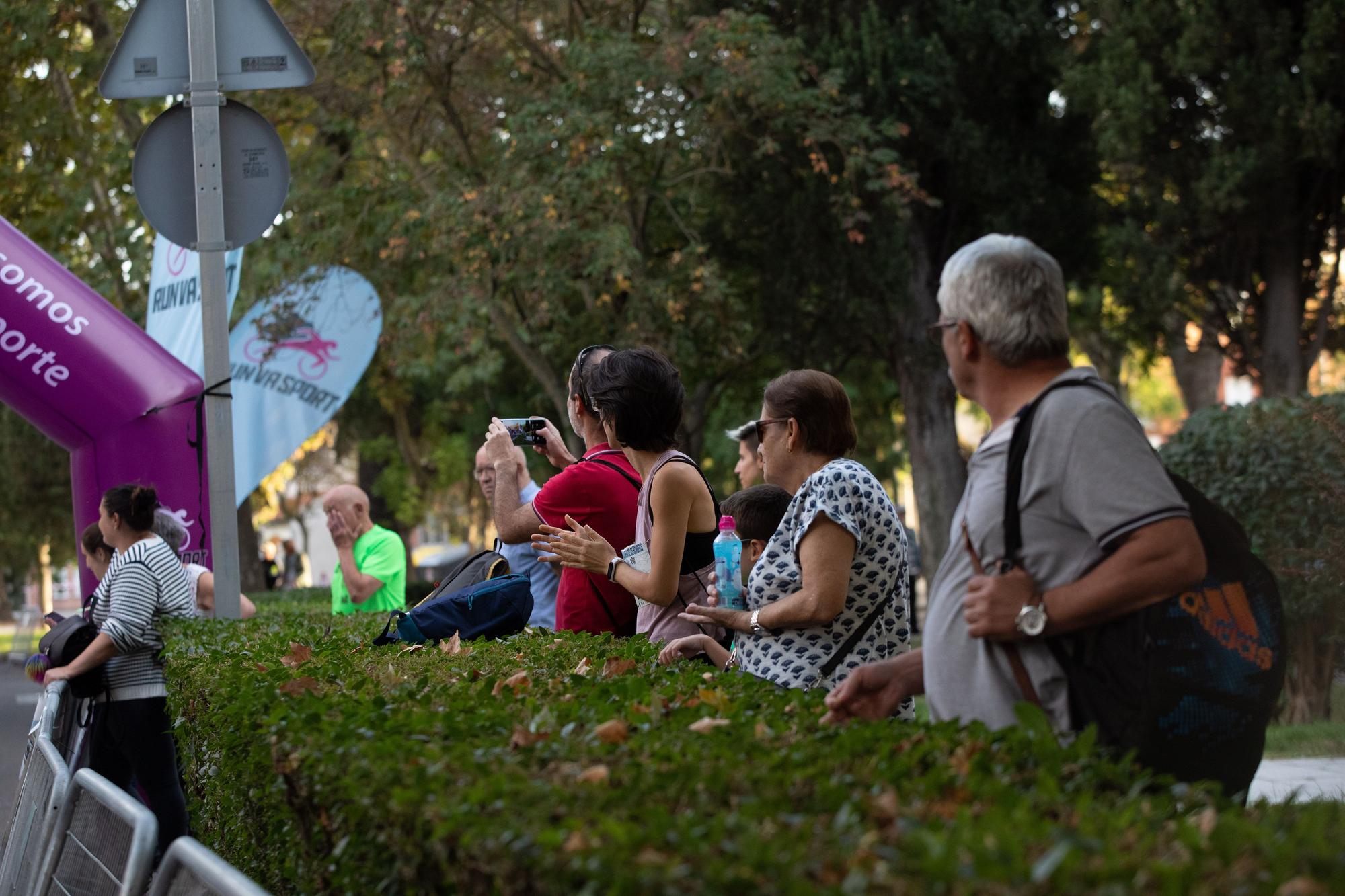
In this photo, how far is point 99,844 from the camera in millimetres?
3516

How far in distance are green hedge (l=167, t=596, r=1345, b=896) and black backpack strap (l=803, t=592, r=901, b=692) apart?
13.7 inches

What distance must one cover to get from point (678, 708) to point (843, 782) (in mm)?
824

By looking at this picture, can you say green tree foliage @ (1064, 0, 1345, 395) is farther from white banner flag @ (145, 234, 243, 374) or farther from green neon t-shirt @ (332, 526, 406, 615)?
green neon t-shirt @ (332, 526, 406, 615)

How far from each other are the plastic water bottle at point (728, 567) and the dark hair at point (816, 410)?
1.10 feet

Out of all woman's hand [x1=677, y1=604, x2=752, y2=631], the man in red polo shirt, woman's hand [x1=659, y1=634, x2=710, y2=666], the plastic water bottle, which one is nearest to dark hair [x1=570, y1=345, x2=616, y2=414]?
the man in red polo shirt

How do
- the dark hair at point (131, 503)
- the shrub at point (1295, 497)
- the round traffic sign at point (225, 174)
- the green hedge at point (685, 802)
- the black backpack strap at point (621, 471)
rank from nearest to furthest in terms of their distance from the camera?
1. the green hedge at point (685, 802)
2. the black backpack strap at point (621, 471)
3. the round traffic sign at point (225, 174)
4. the dark hair at point (131, 503)
5. the shrub at point (1295, 497)

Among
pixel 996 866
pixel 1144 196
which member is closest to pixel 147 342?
pixel 996 866

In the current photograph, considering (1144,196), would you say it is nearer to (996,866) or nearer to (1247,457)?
(1247,457)

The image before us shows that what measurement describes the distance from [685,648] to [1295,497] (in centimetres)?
642

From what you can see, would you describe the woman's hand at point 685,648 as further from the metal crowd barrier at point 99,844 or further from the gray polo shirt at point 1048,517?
the metal crowd barrier at point 99,844

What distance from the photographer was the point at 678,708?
3062 mm

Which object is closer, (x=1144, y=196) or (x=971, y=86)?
(x=1144, y=196)

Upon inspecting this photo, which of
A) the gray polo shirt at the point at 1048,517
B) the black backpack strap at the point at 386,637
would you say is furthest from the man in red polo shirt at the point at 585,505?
the gray polo shirt at the point at 1048,517

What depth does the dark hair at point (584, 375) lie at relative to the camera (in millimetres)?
5051
